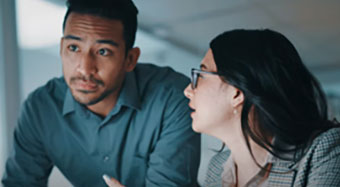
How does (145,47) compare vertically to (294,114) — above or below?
above

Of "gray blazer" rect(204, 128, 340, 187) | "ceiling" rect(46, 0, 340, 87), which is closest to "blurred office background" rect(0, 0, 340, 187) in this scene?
"ceiling" rect(46, 0, 340, 87)

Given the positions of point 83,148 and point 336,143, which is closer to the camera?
point 336,143

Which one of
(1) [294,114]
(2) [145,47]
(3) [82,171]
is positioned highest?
(2) [145,47]

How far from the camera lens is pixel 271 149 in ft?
1.67

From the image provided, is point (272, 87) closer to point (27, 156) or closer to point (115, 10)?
point (115, 10)

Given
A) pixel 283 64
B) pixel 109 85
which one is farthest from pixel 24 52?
pixel 283 64

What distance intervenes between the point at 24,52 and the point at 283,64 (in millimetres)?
457

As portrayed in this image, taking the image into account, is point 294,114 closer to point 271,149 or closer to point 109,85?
point 271,149

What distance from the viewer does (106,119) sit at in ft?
1.97

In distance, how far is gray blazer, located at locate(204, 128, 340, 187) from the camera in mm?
454

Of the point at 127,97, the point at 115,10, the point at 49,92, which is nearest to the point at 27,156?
the point at 49,92

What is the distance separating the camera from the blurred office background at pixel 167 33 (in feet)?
1.93

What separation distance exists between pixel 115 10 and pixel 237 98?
0.25m

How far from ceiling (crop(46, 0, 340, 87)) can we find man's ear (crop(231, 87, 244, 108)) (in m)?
0.14
